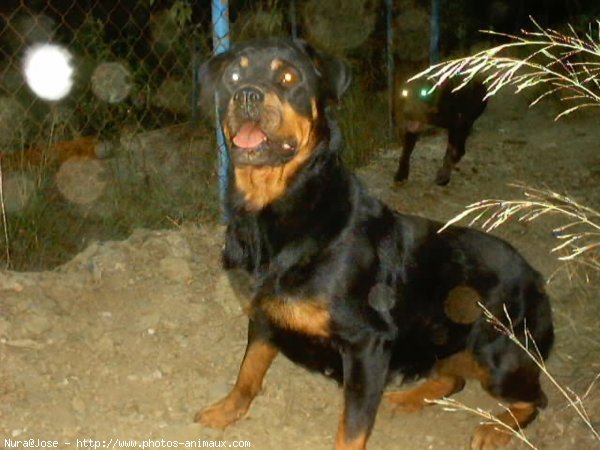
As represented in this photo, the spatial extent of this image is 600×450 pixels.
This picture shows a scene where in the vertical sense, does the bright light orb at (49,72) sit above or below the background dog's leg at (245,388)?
above

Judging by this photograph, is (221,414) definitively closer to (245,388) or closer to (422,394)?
(245,388)

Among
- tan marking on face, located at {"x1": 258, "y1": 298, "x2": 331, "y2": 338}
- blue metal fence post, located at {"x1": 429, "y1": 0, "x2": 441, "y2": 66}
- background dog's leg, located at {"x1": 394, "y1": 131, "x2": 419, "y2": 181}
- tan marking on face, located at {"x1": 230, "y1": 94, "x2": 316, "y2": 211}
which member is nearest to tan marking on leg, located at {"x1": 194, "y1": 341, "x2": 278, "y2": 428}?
tan marking on face, located at {"x1": 258, "y1": 298, "x2": 331, "y2": 338}

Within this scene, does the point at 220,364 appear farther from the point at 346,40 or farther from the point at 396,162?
the point at 346,40

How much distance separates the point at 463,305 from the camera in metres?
3.52

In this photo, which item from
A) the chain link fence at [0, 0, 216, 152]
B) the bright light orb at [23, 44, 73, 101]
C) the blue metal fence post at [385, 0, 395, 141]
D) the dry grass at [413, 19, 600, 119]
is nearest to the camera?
the dry grass at [413, 19, 600, 119]

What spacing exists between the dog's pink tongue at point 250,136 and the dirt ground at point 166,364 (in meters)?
1.20

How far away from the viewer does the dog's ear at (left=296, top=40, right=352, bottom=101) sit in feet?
11.3

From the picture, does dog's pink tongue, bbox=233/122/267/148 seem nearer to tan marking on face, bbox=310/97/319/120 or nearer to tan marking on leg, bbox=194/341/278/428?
tan marking on face, bbox=310/97/319/120

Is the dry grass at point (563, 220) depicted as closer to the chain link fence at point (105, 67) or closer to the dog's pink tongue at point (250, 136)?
the dog's pink tongue at point (250, 136)

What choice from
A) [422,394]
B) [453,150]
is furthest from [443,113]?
[422,394]

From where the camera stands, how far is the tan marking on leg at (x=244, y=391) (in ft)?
11.7

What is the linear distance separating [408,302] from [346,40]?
21.6ft

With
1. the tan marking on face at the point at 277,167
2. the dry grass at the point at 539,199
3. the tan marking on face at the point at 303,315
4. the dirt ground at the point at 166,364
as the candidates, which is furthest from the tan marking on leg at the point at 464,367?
the tan marking on face at the point at 277,167

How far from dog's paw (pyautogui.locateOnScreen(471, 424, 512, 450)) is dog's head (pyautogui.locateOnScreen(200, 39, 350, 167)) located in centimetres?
138
